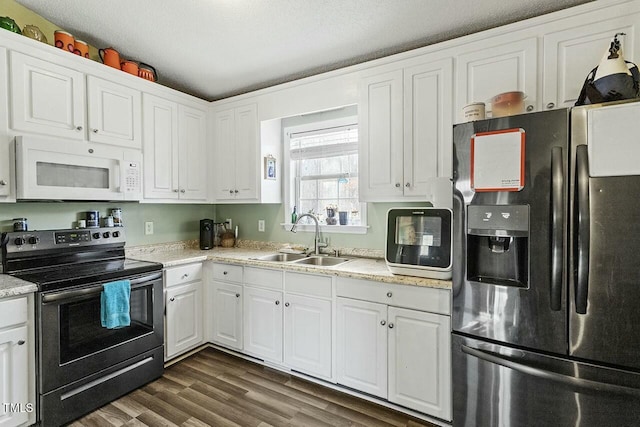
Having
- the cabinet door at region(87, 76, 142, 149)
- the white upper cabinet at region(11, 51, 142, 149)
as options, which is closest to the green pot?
the white upper cabinet at region(11, 51, 142, 149)

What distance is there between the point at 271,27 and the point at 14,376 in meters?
2.62

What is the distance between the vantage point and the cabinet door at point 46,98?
1.99 metres

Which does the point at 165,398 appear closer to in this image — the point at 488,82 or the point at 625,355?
the point at 625,355

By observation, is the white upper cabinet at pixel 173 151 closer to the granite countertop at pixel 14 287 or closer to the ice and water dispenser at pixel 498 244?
the granite countertop at pixel 14 287

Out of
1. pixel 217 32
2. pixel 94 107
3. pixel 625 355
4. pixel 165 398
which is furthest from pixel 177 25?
pixel 625 355

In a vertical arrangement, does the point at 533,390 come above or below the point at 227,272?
below

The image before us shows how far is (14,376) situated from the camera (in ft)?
5.74

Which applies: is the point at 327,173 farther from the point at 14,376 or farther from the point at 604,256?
the point at 14,376

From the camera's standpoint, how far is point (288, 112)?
111 inches

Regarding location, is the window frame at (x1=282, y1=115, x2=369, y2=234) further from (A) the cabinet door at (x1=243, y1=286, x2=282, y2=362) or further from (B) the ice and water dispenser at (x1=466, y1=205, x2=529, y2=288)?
(B) the ice and water dispenser at (x1=466, y1=205, x2=529, y2=288)

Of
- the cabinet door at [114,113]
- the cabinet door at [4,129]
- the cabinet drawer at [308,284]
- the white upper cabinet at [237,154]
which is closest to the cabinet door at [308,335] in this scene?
the cabinet drawer at [308,284]

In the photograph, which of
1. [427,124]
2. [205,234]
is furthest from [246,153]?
[427,124]

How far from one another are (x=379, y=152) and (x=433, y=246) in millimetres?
814

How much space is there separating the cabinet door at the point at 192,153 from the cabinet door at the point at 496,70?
2.34 meters
